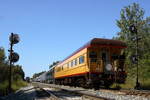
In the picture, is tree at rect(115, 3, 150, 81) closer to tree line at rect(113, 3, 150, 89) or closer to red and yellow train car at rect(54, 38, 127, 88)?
tree line at rect(113, 3, 150, 89)

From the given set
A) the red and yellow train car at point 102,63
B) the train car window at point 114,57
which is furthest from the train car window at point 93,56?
the train car window at point 114,57

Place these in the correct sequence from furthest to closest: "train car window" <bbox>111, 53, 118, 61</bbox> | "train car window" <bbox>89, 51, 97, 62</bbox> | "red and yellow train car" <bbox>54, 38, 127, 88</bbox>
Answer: "train car window" <bbox>111, 53, 118, 61</bbox>, "train car window" <bbox>89, 51, 97, 62</bbox>, "red and yellow train car" <bbox>54, 38, 127, 88</bbox>

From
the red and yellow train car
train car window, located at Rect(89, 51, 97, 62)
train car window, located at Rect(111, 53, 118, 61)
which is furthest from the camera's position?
train car window, located at Rect(111, 53, 118, 61)

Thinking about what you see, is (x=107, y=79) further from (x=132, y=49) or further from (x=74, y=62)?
(x=132, y=49)

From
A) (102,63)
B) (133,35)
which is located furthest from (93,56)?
(133,35)

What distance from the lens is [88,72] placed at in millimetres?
12602

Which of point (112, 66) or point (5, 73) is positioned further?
point (5, 73)

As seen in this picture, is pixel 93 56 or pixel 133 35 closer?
pixel 93 56

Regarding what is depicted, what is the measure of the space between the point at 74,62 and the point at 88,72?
3.72 m

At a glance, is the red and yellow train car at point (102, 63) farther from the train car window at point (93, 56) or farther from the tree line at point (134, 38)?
the tree line at point (134, 38)

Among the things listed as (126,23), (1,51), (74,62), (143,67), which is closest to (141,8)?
(126,23)

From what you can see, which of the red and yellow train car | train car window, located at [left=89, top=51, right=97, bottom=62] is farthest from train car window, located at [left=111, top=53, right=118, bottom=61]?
train car window, located at [left=89, top=51, right=97, bottom=62]

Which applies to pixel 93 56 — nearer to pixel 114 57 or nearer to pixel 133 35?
pixel 114 57

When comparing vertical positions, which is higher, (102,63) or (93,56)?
(93,56)
